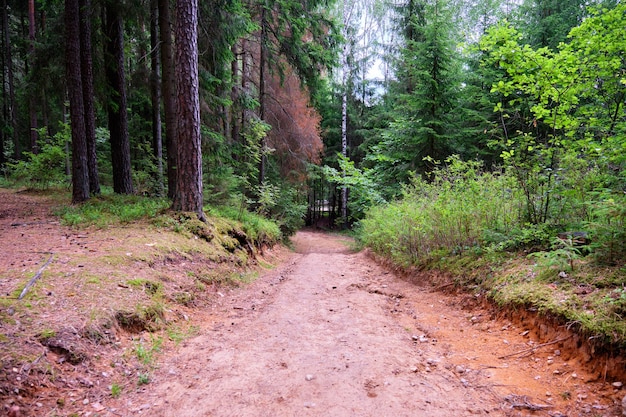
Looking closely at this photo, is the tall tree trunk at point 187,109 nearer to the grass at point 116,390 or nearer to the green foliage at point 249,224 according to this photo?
the green foliage at point 249,224

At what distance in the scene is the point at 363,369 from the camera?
2.94 m

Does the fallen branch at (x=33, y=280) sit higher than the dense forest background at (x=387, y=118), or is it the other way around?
the dense forest background at (x=387, y=118)

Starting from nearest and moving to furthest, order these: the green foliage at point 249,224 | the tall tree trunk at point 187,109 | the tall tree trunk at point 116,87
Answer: the tall tree trunk at point 187,109
the green foliage at point 249,224
the tall tree trunk at point 116,87

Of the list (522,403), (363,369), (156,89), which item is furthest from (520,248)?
(156,89)

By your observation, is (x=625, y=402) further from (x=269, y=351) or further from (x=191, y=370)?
(x=191, y=370)

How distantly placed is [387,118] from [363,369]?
20.4 meters

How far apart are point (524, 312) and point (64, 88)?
1379 cm

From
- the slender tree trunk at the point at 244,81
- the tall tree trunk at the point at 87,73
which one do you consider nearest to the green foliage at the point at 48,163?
the tall tree trunk at the point at 87,73

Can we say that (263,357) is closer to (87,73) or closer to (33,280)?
(33,280)

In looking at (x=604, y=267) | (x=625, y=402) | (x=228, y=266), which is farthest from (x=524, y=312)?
(x=228, y=266)

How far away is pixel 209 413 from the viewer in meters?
2.38

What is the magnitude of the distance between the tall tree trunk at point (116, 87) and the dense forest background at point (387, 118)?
45 millimetres

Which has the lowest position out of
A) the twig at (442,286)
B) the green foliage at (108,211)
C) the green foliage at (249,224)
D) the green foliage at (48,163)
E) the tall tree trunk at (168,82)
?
the twig at (442,286)

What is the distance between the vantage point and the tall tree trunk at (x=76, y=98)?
8.11 metres
